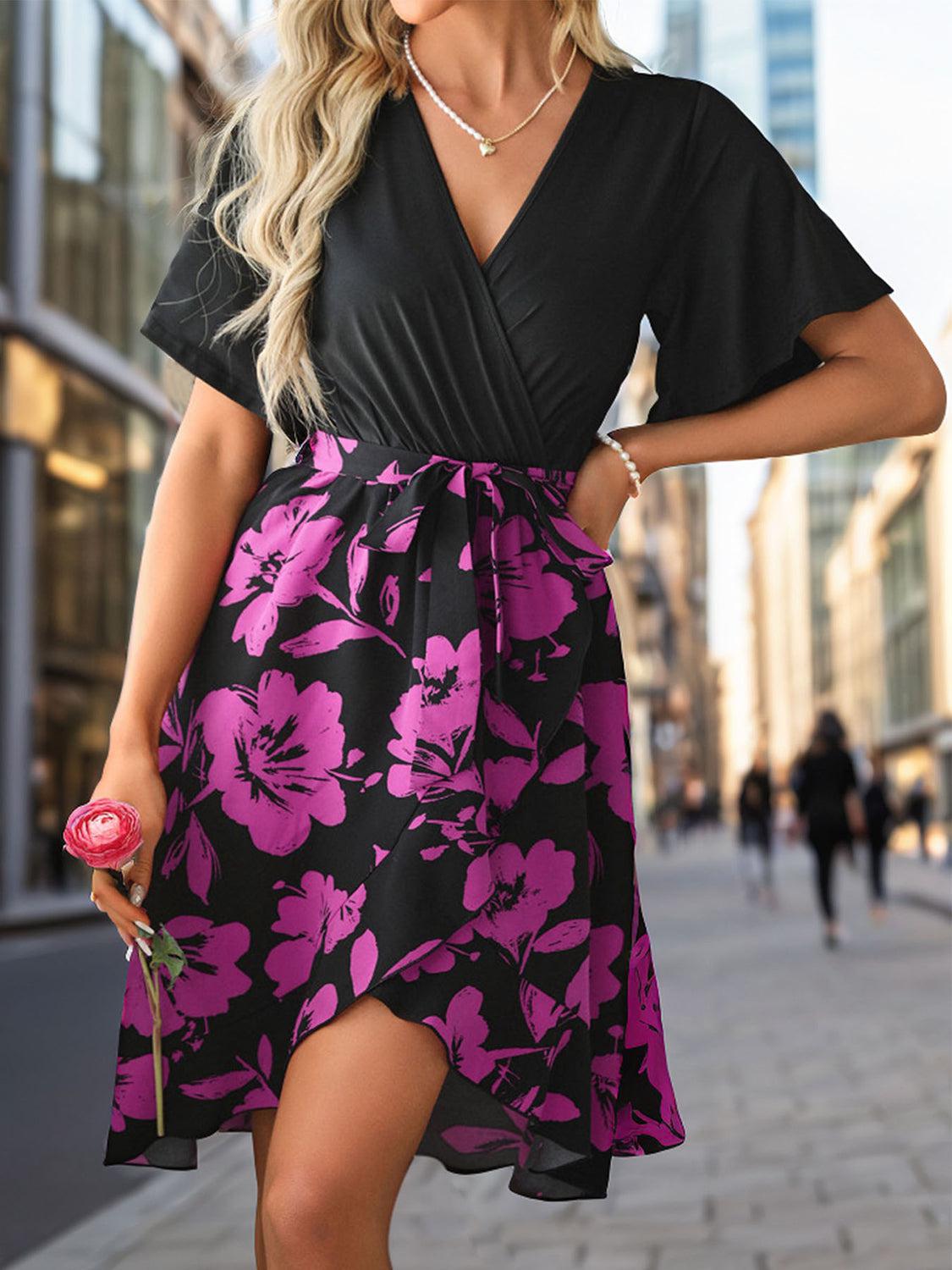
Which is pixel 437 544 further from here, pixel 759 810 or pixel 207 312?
pixel 759 810

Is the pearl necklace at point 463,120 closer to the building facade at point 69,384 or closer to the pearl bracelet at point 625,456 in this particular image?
the pearl bracelet at point 625,456

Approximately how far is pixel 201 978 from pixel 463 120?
973 millimetres

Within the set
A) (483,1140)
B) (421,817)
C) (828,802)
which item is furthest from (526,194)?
(828,802)

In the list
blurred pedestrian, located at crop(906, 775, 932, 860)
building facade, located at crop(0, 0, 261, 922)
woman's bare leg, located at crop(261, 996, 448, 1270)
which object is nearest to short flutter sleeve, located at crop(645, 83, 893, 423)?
woman's bare leg, located at crop(261, 996, 448, 1270)

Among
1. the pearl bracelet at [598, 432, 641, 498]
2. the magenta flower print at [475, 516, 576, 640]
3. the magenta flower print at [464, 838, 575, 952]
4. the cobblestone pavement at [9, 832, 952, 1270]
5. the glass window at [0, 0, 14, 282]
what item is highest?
the glass window at [0, 0, 14, 282]

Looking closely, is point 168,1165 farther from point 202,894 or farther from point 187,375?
point 187,375

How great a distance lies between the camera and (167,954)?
6.03 feet

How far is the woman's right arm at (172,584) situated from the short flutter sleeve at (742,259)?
51 centimetres

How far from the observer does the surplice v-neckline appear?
6.30 feet

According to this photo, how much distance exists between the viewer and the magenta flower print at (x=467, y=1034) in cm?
174

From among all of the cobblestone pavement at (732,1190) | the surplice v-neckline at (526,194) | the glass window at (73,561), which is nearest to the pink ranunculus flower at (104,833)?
the surplice v-neckline at (526,194)

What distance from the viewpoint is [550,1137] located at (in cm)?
183

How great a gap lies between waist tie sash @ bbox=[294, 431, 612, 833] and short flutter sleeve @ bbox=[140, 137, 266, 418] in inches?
6.7

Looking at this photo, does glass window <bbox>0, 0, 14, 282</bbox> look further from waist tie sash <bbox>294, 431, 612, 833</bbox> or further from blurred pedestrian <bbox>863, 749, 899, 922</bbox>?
waist tie sash <bbox>294, 431, 612, 833</bbox>
